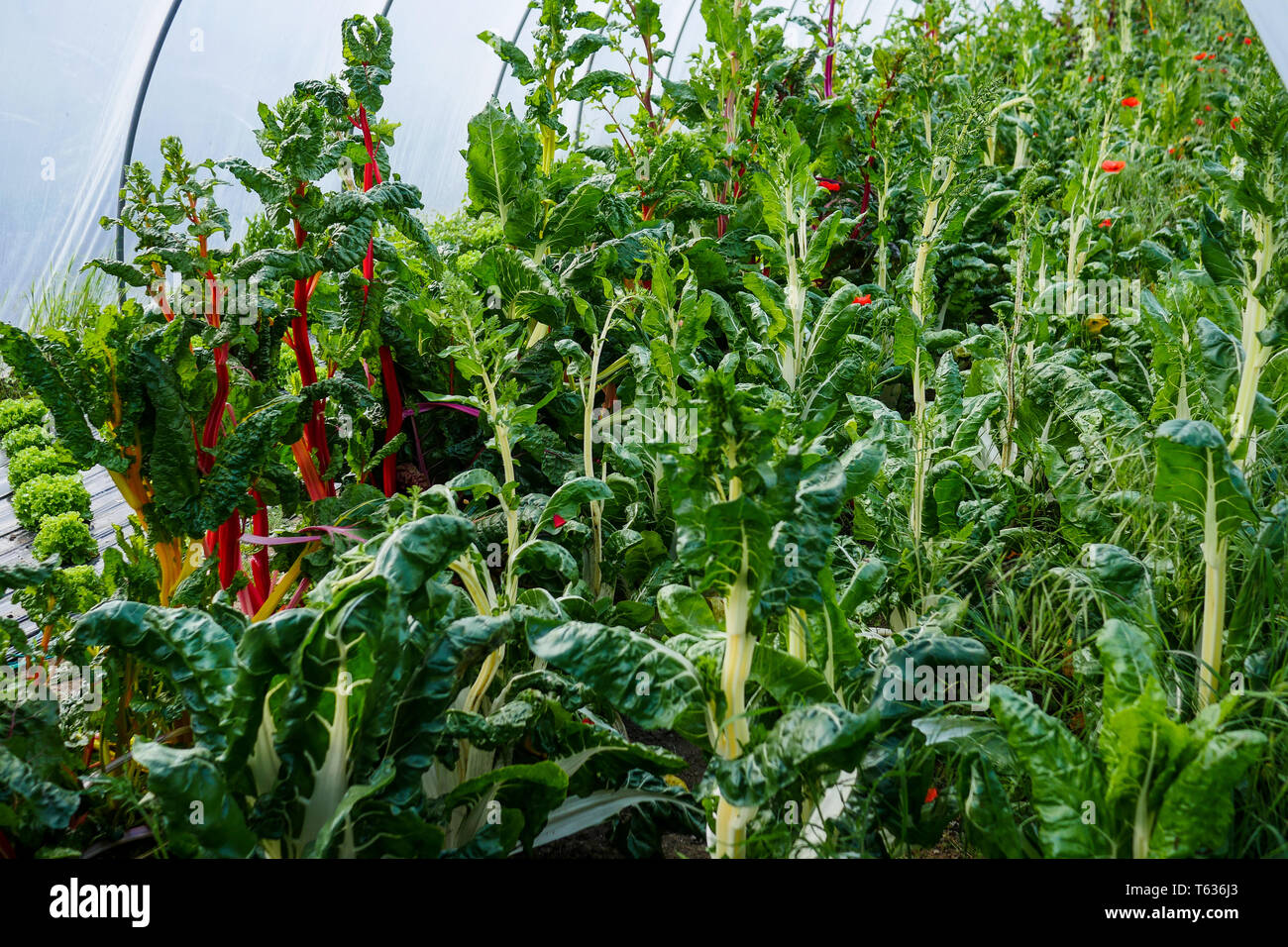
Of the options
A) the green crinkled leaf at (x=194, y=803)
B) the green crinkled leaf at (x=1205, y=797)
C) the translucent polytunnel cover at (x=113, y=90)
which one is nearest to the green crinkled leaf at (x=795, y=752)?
the green crinkled leaf at (x=1205, y=797)

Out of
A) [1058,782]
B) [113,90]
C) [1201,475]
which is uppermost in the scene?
[113,90]

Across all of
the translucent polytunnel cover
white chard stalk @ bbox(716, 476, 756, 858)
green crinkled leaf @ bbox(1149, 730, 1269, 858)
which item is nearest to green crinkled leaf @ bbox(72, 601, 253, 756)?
white chard stalk @ bbox(716, 476, 756, 858)

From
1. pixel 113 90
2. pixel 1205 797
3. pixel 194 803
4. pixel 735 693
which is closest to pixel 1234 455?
pixel 1205 797

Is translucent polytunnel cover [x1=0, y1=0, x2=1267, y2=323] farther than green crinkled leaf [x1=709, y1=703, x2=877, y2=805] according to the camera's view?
Yes

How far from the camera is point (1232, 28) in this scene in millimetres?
8141

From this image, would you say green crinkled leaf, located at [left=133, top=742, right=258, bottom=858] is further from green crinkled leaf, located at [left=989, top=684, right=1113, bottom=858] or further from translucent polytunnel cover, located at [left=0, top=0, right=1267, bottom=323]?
translucent polytunnel cover, located at [left=0, top=0, right=1267, bottom=323]

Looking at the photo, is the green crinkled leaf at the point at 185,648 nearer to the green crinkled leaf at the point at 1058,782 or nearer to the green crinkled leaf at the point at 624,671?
the green crinkled leaf at the point at 624,671

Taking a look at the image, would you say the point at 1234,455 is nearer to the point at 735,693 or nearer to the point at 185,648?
the point at 735,693

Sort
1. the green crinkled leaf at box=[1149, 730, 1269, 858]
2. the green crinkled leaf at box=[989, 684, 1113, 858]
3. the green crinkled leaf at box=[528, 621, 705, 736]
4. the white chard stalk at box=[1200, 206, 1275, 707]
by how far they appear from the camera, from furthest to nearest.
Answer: the white chard stalk at box=[1200, 206, 1275, 707] < the green crinkled leaf at box=[528, 621, 705, 736] < the green crinkled leaf at box=[989, 684, 1113, 858] < the green crinkled leaf at box=[1149, 730, 1269, 858]

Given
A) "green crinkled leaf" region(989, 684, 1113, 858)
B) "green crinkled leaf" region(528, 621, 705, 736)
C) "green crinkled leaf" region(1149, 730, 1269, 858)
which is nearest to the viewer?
"green crinkled leaf" region(1149, 730, 1269, 858)

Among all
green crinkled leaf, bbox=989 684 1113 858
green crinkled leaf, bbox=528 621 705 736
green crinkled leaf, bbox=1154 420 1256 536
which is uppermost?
green crinkled leaf, bbox=1154 420 1256 536

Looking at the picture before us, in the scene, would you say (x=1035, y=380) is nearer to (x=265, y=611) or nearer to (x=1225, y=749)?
(x=1225, y=749)
